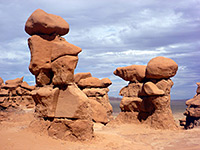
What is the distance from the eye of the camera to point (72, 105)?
7.67 metres

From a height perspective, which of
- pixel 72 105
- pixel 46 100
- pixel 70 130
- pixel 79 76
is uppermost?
pixel 79 76

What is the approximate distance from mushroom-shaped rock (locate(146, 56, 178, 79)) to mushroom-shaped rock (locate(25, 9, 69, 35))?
5.62 metres

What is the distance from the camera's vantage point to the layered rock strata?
7625mm

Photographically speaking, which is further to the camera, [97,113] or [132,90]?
[97,113]

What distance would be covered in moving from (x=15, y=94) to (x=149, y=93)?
492 inches

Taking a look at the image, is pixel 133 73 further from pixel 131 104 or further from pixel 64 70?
pixel 64 70

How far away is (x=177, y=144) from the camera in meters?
8.64

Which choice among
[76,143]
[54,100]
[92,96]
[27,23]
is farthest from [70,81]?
[92,96]

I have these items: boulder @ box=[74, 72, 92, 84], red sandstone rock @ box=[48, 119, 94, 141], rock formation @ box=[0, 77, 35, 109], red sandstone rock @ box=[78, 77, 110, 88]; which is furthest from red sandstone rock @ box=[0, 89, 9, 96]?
red sandstone rock @ box=[48, 119, 94, 141]

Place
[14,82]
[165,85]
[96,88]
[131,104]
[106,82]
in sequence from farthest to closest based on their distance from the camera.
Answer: [14,82] → [106,82] → [96,88] → [131,104] → [165,85]

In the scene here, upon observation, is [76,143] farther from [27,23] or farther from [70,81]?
[27,23]

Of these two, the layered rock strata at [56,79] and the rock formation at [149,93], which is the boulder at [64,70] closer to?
the layered rock strata at [56,79]

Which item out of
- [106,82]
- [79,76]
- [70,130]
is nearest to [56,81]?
[70,130]

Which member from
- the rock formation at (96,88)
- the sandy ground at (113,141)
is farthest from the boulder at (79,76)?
the sandy ground at (113,141)
